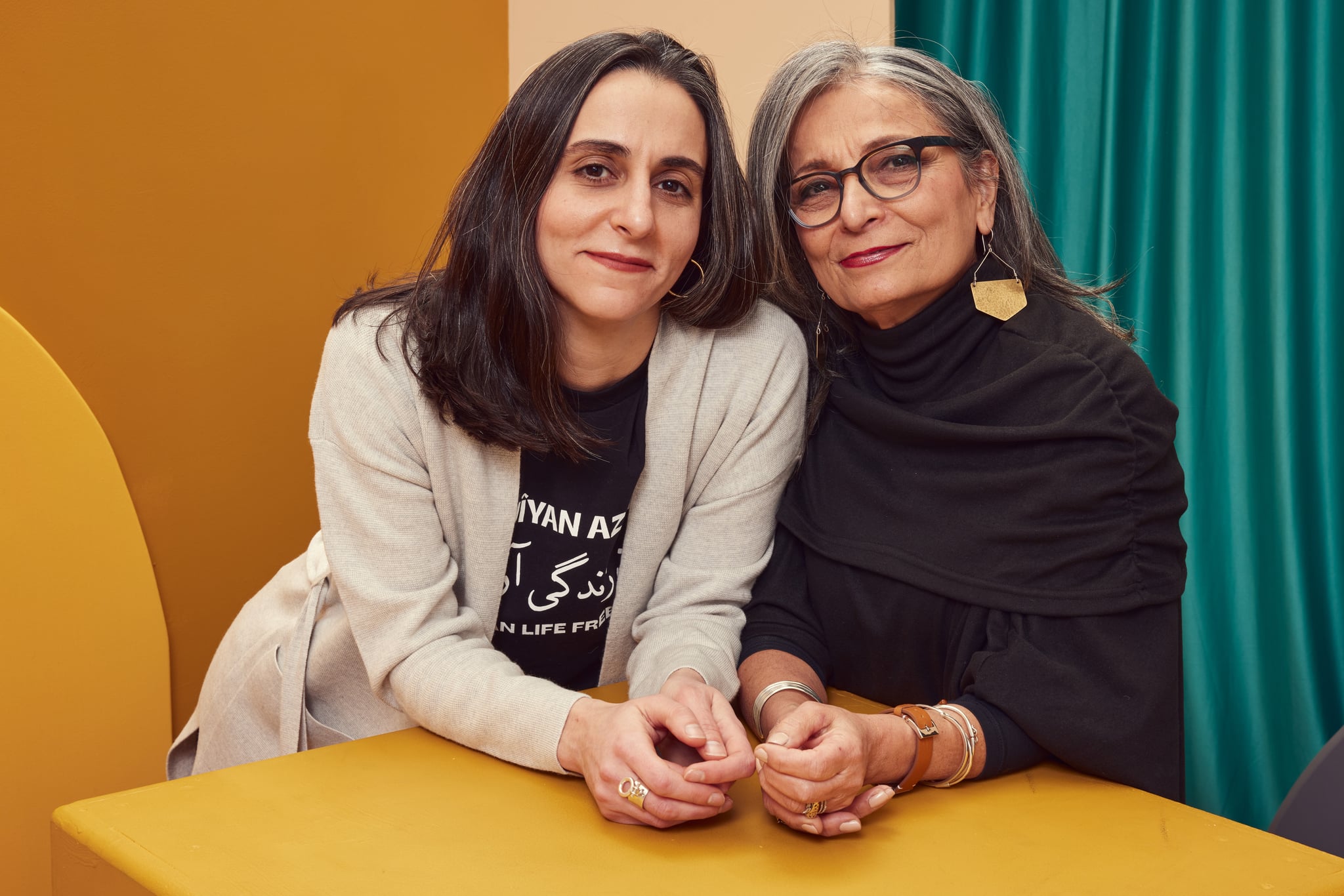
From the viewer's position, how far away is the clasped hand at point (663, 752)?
0.97 metres

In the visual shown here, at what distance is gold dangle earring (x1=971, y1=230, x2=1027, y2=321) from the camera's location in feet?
4.41

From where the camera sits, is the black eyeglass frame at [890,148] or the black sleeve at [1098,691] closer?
the black sleeve at [1098,691]

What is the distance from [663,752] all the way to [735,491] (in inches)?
17.6

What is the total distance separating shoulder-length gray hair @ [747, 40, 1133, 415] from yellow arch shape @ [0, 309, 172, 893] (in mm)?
1155

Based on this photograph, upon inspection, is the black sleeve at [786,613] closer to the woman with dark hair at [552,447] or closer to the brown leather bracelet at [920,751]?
the woman with dark hair at [552,447]

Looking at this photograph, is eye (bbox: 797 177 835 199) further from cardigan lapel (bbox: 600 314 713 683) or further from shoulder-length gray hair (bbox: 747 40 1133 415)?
cardigan lapel (bbox: 600 314 713 683)

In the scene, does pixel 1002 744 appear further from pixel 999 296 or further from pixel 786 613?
pixel 999 296

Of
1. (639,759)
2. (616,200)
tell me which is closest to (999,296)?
(616,200)

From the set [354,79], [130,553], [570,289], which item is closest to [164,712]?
[130,553]

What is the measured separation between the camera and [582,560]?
139 centimetres

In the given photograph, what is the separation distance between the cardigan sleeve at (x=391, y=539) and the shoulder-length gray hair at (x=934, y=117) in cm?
56

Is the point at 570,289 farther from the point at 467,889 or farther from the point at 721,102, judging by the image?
the point at 467,889

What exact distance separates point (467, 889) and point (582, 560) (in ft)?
1.89

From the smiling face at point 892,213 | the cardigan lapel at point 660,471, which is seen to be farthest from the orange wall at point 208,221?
the smiling face at point 892,213
